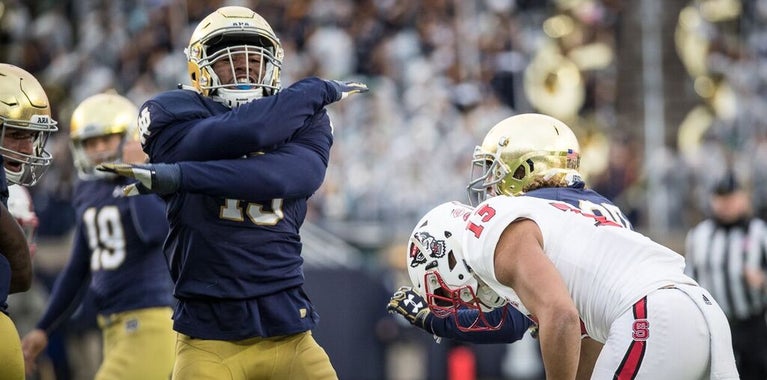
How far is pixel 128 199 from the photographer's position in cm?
602

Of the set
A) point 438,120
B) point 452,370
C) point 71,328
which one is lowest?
point 452,370

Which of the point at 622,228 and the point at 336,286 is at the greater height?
the point at 622,228

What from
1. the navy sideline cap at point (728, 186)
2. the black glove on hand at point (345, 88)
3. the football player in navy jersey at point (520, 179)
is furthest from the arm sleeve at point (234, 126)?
the navy sideline cap at point (728, 186)

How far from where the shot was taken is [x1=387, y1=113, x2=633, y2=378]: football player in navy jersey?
14.3ft

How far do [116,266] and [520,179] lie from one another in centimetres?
245

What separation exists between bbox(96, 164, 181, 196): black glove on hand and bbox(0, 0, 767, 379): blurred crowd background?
832 centimetres

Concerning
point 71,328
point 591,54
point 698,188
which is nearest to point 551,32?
point 591,54

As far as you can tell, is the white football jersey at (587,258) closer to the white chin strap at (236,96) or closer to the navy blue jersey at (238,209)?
the navy blue jersey at (238,209)

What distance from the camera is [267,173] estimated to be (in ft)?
13.9

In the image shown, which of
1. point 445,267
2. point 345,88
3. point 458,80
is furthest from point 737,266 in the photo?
point 458,80

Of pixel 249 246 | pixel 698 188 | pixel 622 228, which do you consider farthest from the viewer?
pixel 698 188

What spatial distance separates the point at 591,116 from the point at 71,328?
8761 mm

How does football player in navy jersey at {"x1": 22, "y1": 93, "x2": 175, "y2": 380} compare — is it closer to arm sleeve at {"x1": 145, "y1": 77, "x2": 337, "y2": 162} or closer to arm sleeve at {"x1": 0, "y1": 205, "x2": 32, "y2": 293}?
arm sleeve at {"x1": 0, "y1": 205, "x2": 32, "y2": 293}

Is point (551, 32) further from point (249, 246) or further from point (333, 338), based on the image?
point (249, 246)
